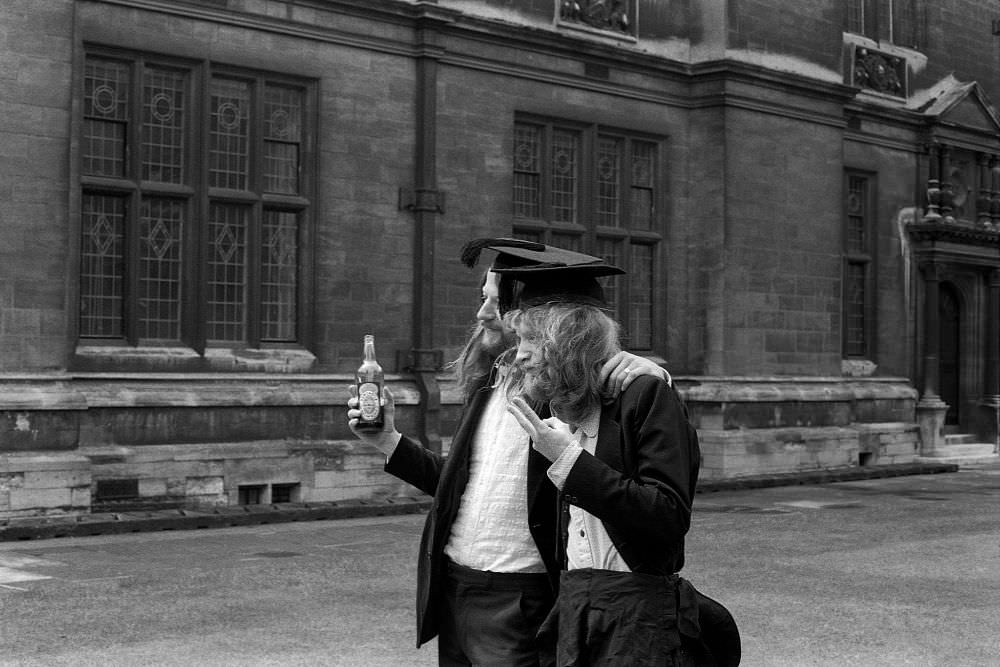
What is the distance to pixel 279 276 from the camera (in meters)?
17.0

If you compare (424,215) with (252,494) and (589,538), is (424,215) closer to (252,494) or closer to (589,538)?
(252,494)

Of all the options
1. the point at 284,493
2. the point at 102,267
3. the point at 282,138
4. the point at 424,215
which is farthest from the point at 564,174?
the point at 102,267

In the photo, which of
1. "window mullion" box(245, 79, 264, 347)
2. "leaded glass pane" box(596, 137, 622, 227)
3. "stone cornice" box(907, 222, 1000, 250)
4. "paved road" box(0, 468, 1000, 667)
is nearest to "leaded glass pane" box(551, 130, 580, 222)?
"leaded glass pane" box(596, 137, 622, 227)

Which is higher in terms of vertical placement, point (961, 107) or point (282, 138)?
point (961, 107)

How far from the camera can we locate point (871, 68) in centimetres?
2448

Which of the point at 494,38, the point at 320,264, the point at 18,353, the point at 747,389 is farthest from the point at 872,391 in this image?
the point at 18,353

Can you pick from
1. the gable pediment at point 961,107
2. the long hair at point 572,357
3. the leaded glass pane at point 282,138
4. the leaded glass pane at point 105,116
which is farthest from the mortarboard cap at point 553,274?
the gable pediment at point 961,107

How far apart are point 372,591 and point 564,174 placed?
34.1 feet

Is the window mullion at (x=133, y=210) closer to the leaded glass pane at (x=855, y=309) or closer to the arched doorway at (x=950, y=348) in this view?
the leaded glass pane at (x=855, y=309)

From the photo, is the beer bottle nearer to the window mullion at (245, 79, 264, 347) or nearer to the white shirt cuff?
the white shirt cuff

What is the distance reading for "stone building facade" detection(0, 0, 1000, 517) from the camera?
15.1m

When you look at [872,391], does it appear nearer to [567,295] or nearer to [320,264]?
[320,264]

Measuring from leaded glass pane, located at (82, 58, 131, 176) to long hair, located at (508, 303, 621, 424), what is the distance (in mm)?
12030

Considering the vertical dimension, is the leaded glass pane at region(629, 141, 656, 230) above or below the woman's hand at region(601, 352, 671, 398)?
above
